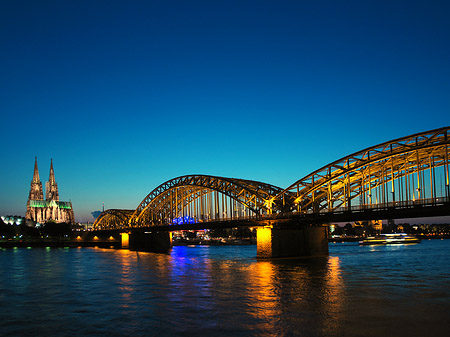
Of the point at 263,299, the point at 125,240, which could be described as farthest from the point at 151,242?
the point at 263,299

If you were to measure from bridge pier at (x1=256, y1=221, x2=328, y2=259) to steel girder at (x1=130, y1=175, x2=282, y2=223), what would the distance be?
9.08 m

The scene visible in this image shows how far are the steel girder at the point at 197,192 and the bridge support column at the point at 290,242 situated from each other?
9094mm

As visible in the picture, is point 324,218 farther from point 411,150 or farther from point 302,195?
point 411,150

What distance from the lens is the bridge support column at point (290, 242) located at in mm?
70812

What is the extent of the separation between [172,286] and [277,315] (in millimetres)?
17790

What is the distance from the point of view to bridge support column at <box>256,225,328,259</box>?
7081 cm

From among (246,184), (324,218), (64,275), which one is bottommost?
(64,275)

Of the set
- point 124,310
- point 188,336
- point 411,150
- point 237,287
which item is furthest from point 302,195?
point 188,336

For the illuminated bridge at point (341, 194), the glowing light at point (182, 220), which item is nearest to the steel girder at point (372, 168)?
the illuminated bridge at point (341, 194)

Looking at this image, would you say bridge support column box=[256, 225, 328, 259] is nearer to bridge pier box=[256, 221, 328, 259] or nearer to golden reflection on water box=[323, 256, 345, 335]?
bridge pier box=[256, 221, 328, 259]

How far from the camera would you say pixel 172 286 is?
43156mm

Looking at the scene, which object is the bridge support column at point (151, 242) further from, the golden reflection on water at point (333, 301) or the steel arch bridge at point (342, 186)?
the golden reflection on water at point (333, 301)

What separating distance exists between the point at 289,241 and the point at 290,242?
0.22 m

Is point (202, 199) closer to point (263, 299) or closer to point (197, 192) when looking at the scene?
point (197, 192)
